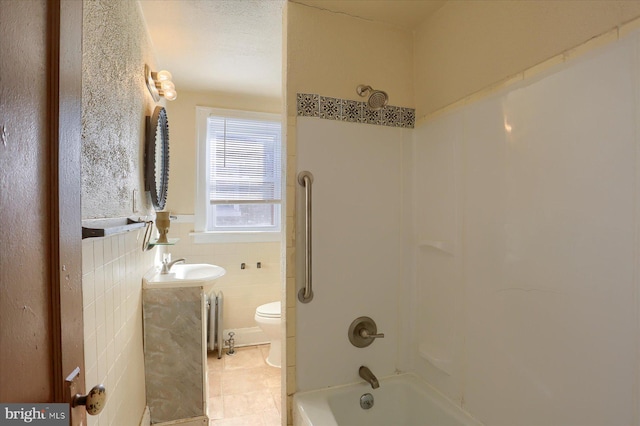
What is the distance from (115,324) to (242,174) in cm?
205

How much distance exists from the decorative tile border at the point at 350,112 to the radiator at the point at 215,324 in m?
2.14

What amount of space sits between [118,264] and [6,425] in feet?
3.33

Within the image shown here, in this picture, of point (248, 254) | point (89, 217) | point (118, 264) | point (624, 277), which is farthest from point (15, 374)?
point (248, 254)

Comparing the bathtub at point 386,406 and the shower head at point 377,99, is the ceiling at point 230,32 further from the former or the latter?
the bathtub at point 386,406

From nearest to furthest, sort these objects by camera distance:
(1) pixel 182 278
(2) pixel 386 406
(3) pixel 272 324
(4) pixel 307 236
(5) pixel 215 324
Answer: (4) pixel 307 236 → (2) pixel 386 406 → (1) pixel 182 278 → (3) pixel 272 324 → (5) pixel 215 324

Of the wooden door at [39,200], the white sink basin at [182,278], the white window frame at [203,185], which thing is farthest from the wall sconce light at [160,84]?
the wooden door at [39,200]

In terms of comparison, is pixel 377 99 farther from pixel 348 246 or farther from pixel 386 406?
pixel 386 406

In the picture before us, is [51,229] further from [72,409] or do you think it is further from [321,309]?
[321,309]

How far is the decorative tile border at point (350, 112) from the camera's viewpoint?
1.50m

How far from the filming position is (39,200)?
513 millimetres

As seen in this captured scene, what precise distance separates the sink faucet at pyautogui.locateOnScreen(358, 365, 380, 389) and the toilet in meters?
1.09

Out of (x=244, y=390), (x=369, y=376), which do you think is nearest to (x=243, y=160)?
(x=244, y=390)

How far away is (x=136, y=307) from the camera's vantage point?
1698 mm

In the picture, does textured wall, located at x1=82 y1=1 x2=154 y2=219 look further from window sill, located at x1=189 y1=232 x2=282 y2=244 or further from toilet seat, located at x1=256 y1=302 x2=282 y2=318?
toilet seat, located at x1=256 y1=302 x2=282 y2=318
